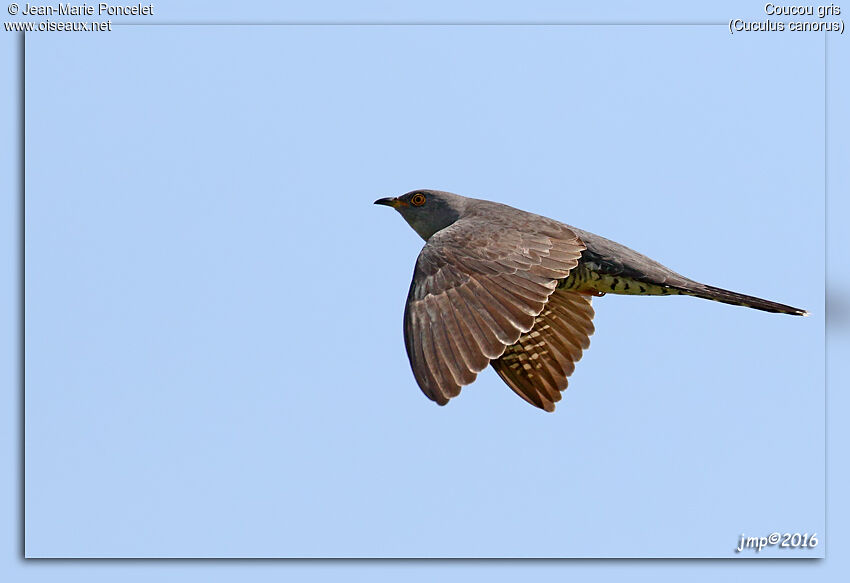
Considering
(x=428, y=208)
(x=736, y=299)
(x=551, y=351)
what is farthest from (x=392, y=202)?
(x=736, y=299)

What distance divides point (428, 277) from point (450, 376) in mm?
1114

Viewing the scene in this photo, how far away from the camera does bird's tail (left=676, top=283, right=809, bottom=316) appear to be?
27.6 feet

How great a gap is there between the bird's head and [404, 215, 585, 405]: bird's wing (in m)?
1.37

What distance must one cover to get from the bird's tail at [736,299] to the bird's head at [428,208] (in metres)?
2.28

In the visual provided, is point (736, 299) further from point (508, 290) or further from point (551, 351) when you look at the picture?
point (508, 290)

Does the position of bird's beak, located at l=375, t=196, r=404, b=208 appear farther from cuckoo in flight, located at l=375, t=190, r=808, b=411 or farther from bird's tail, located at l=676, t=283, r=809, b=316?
bird's tail, located at l=676, t=283, r=809, b=316

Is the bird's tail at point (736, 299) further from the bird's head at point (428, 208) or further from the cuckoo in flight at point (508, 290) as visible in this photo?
the bird's head at point (428, 208)

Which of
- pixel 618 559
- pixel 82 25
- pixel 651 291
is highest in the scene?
pixel 82 25

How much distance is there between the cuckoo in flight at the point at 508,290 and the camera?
281 inches

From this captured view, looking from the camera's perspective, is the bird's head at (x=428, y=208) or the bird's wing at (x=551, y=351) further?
the bird's head at (x=428, y=208)

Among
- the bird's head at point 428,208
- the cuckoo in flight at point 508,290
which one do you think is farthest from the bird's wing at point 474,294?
the bird's head at point 428,208

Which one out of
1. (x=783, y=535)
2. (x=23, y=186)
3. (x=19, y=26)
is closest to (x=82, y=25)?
(x=19, y=26)

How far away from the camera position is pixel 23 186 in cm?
924

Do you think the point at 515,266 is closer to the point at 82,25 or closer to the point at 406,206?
the point at 406,206
